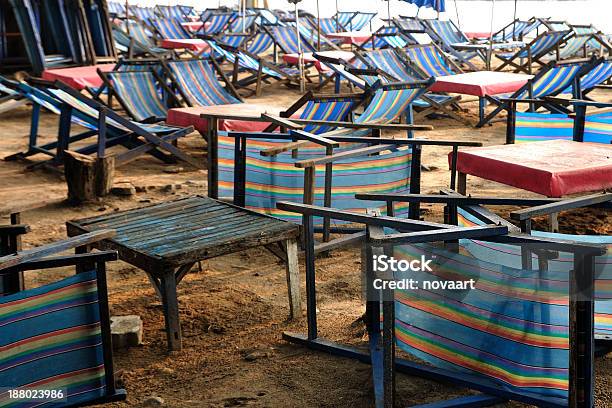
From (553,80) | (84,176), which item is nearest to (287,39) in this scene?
(553,80)

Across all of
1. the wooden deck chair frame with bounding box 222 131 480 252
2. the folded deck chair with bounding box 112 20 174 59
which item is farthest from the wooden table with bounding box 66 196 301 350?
the folded deck chair with bounding box 112 20 174 59

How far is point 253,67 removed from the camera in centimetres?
1133

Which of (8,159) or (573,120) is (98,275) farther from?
(8,159)

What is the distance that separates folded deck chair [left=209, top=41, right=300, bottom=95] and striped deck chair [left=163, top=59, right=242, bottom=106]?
260cm

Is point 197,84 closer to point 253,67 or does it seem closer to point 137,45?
point 253,67

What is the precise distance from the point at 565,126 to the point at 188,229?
9.77ft

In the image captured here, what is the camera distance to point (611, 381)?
129 inches

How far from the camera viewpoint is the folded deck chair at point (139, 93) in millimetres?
7629

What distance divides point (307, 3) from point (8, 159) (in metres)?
25.0

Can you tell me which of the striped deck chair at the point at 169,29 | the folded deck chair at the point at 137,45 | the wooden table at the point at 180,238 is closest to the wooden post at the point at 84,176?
the wooden table at the point at 180,238

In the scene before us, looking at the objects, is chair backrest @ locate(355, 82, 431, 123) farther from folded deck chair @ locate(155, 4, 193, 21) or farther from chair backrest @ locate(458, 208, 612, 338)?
folded deck chair @ locate(155, 4, 193, 21)

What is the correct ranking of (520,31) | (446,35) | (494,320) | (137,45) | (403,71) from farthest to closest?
(520,31) < (446,35) < (137,45) < (403,71) < (494,320)

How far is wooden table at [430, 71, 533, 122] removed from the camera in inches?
347

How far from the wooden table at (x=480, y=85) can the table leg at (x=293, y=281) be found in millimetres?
5039
